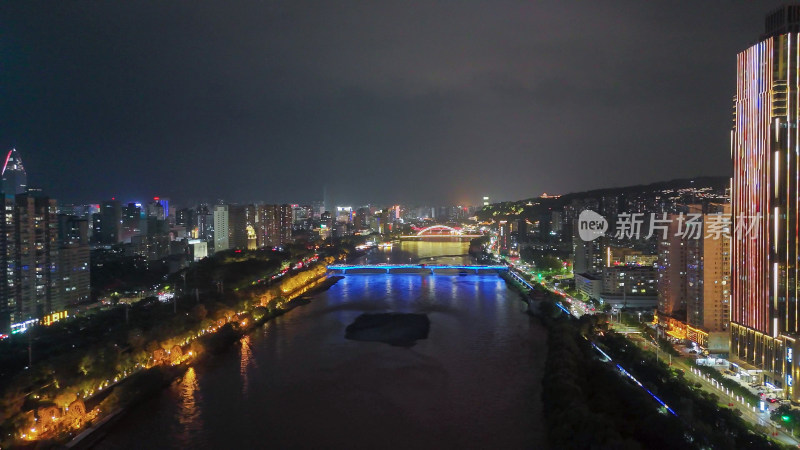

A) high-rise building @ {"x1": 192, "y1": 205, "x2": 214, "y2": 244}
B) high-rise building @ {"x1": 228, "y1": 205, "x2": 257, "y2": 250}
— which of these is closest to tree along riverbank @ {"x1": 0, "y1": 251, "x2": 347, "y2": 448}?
high-rise building @ {"x1": 228, "y1": 205, "x2": 257, "y2": 250}

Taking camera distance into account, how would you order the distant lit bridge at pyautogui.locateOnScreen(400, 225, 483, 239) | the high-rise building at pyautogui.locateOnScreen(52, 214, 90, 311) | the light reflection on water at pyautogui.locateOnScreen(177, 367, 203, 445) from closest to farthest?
the light reflection on water at pyautogui.locateOnScreen(177, 367, 203, 445) < the high-rise building at pyautogui.locateOnScreen(52, 214, 90, 311) < the distant lit bridge at pyautogui.locateOnScreen(400, 225, 483, 239)

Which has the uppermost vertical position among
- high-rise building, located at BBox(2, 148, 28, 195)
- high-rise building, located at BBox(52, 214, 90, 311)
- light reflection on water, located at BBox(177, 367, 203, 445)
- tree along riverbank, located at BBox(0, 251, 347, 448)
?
high-rise building, located at BBox(2, 148, 28, 195)

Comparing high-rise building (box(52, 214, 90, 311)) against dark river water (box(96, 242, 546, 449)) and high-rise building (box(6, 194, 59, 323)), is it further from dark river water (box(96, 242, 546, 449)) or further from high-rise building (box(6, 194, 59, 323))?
dark river water (box(96, 242, 546, 449))

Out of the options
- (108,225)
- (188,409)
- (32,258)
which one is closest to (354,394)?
(188,409)

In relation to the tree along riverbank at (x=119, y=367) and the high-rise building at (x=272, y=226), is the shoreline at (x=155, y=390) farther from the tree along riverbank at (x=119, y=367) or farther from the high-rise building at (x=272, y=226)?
the high-rise building at (x=272, y=226)

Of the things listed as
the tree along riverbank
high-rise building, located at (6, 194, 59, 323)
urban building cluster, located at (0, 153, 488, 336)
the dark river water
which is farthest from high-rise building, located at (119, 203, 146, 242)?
the dark river water

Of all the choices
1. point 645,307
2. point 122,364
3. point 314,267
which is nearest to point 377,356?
point 122,364

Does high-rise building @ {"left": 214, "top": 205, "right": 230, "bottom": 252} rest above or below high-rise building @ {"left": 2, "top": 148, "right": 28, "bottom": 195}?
below

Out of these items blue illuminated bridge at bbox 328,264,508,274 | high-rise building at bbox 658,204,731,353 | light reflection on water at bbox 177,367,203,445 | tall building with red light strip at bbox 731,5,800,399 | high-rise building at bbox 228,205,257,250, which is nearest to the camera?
light reflection on water at bbox 177,367,203,445

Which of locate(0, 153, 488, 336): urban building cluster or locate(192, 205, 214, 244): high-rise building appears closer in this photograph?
locate(0, 153, 488, 336): urban building cluster
